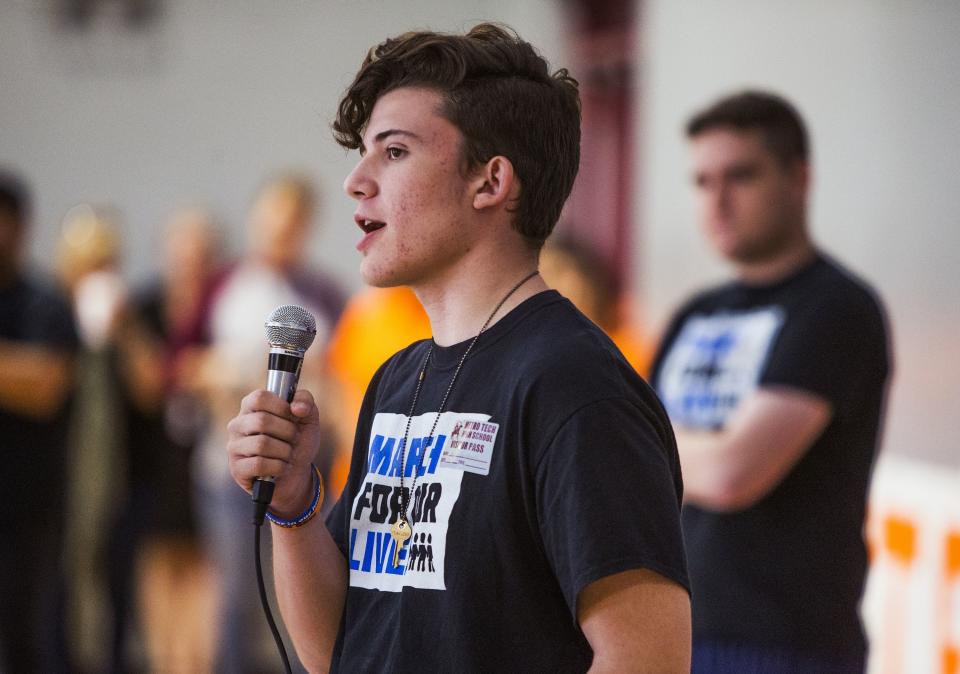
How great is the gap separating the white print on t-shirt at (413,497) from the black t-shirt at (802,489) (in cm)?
105

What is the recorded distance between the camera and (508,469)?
1456 millimetres

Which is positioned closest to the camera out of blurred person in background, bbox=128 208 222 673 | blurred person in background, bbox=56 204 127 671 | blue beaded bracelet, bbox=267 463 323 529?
blue beaded bracelet, bbox=267 463 323 529

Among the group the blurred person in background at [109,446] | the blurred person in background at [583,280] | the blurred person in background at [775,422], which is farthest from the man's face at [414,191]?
the blurred person in background at [109,446]

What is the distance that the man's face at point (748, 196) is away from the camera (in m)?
2.71

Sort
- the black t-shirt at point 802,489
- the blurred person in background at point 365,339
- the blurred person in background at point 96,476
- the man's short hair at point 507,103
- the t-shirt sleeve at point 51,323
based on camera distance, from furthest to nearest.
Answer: the blurred person in background at point 96,476 → the blurred person in background at point 365,339 → the t-shirt sleeve at point 51,323 → the black t-shirt at point 802,489 → the man's short hair at point 507,103

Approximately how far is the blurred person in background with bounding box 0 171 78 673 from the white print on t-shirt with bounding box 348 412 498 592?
294 cm

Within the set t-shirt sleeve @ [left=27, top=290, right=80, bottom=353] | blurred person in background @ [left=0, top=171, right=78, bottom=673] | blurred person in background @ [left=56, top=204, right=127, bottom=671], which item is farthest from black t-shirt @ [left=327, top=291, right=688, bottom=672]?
blurred person in background @ [left=56, top=204, right=127, bottom=671]

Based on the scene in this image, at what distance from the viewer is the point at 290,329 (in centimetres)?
170

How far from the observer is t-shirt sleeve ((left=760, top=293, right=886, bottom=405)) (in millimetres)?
2514

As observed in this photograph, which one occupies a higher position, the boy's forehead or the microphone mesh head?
the boy's forehead

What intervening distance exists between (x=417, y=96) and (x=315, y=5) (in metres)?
6.82

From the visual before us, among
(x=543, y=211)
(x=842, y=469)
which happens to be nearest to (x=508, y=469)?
(x=543, y=211)

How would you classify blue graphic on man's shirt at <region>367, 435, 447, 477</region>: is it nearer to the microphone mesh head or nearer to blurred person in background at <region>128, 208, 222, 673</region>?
the microphone mesh head

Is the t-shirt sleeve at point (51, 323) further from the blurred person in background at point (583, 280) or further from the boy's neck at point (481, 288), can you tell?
the boy's neck at point (481, 288)
